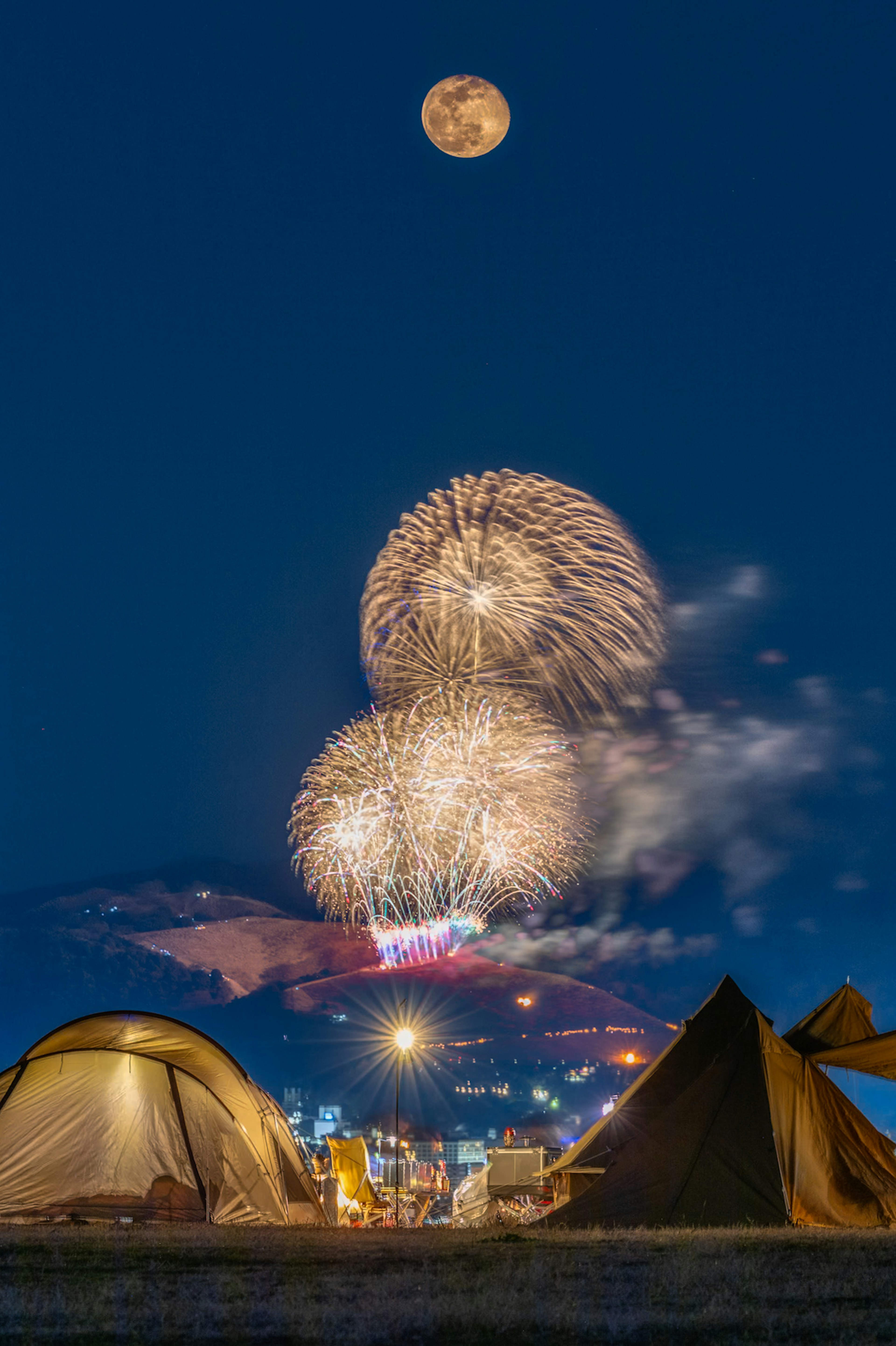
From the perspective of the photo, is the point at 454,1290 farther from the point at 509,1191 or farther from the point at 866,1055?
the point at 509,1191

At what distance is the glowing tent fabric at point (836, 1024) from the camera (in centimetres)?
2069

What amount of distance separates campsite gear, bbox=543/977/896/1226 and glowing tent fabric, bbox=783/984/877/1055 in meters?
1.34

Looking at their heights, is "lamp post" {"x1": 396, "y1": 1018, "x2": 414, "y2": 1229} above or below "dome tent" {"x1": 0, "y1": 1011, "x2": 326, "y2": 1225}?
above

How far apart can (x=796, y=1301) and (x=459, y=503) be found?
95.9 ft

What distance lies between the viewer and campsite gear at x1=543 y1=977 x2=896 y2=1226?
1745cm

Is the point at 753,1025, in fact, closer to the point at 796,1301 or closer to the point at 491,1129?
the point at 796,1301

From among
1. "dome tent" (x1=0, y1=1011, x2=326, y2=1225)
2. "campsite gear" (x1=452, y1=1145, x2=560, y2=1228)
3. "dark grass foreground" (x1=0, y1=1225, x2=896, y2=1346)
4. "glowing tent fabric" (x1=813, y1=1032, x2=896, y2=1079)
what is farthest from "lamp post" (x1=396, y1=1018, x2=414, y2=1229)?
"dark grass foreground" (x1=0, y1=1225, x2=896, y2=1346)

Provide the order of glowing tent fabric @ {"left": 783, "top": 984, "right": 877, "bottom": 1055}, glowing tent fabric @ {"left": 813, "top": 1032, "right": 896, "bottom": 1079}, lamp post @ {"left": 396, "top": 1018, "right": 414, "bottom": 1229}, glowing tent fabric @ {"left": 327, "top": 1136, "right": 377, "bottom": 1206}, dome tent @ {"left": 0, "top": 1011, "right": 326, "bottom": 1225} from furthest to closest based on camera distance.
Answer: glowing tent fabric @ {"left": 327, "top": 1136, "right": 377, "bottom": 1206}
lamp post @ {"left": 396, "top": 1018, "right": 414, "bottom": 1229}
glowing tent fabric @ {"left": 783, "top": 984, "right": 877, "bottom": 1055}
dome tent @ {"left": 0, "top": 1011, "right": 326, "bottom": 1225}
glowing tent fabric @ {"left": 813, "top": 1032, "right": 896, "bottom": 1079}

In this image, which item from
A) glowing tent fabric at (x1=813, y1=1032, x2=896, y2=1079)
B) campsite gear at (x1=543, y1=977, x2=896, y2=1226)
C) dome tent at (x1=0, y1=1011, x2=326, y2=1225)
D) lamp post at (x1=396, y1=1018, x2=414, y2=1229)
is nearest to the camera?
campsite gear at (x1=543, y1=977, x2=896, y2=1226)

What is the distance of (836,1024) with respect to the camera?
21391 mm

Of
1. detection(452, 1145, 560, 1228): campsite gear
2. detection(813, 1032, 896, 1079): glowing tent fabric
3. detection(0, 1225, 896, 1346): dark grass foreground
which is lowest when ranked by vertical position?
detection(0, 1225, 896, 1346): dark grass foreground

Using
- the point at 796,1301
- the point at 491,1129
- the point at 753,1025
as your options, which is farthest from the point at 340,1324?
the point at 491,1129

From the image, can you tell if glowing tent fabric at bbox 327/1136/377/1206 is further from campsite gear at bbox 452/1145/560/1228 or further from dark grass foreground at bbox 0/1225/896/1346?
dark grass foreground at bbox 0/1225/896/1346

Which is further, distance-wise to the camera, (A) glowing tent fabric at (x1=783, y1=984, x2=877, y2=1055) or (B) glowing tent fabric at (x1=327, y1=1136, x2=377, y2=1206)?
(B) glowing tent fabric at (x1=327, y1=1136, x2=377, y2=1206)
